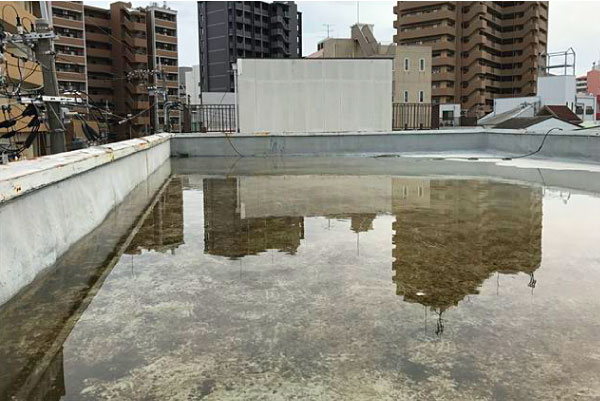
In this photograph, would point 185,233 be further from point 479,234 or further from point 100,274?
point 479,234

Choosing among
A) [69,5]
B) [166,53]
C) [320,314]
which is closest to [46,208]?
[320,314]

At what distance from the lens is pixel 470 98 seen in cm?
9044

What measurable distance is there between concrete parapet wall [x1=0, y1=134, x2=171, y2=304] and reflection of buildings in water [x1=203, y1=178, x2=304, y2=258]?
56.0 inches

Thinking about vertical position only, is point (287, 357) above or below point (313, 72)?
below

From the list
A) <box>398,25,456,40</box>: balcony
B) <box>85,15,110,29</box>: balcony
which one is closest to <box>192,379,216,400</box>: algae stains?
<box>398,25,456,40</box>: balcony

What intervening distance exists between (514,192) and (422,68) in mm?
53020

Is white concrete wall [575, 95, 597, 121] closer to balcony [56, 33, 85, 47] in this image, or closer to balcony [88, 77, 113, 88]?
balcony [88, 77, 113, 88]

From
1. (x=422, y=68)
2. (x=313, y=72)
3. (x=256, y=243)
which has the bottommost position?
(x=256, y=243)

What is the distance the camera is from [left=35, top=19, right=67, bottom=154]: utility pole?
9359 mm

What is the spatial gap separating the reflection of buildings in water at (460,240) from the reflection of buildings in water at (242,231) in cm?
127

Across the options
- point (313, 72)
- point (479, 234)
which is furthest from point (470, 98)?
point (479, 234)

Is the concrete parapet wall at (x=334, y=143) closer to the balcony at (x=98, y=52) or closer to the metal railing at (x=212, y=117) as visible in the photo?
the metal railing at (x=212, y=117)

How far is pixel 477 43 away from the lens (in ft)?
291

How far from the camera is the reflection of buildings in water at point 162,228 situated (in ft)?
19.6
